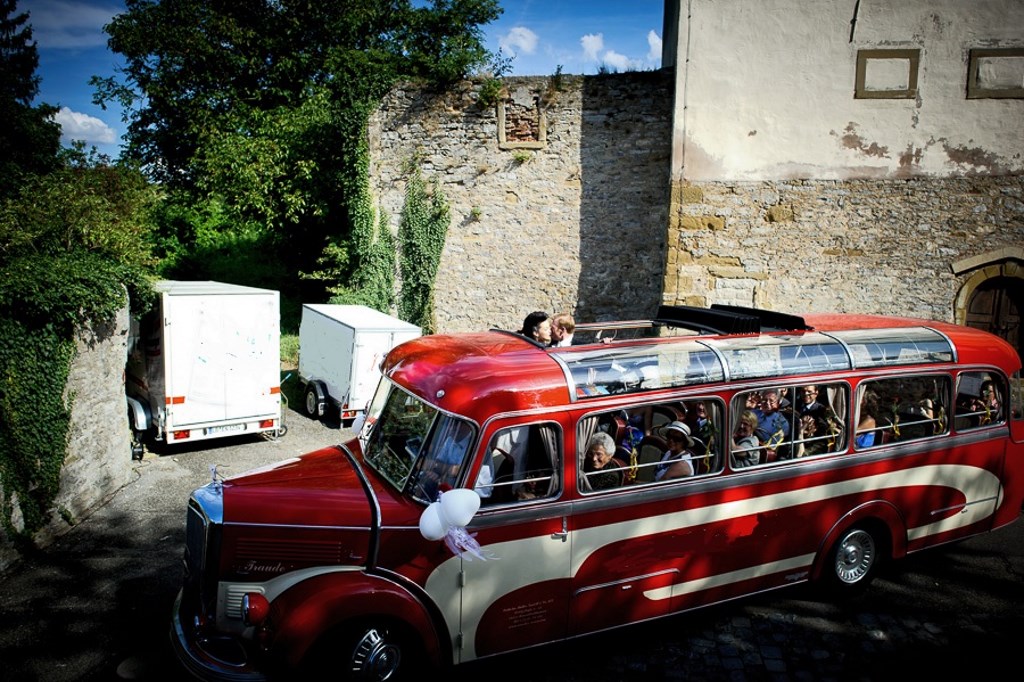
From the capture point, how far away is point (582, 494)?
432 cm

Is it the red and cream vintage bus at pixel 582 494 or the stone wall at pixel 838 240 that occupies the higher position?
the stone wall at pixel 838 240

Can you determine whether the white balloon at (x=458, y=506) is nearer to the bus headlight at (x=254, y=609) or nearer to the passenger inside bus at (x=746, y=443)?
the bus headlight at (x=254, y=609)

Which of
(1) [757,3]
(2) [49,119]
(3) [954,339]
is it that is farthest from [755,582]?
(2) [49,119]

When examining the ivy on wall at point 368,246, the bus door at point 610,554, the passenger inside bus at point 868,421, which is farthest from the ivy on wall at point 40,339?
the passenger inside bus at point 868,421

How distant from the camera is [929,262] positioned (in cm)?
1069

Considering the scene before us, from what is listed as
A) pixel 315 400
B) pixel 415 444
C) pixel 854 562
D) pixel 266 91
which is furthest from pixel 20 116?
pixel 854 562

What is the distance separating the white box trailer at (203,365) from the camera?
8875 mm

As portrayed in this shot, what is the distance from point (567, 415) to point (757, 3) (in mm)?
9132

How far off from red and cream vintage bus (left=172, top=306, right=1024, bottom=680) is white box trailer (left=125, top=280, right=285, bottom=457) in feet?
16.3

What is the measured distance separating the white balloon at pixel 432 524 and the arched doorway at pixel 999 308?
10466 mm

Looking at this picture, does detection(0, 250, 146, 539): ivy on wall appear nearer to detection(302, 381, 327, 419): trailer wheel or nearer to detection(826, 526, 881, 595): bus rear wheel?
detection(302, 381, 327, 419): trailer wheel

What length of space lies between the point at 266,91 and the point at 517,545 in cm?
2011

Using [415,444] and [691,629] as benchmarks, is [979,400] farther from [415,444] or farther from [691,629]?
[415,444]

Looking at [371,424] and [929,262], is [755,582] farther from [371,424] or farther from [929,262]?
[929,262]
